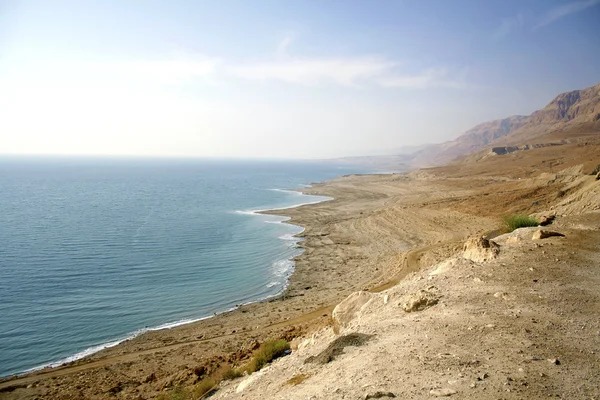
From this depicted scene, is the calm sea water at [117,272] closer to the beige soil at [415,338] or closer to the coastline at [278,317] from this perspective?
the coastline at [278,317]

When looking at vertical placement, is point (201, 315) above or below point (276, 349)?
below

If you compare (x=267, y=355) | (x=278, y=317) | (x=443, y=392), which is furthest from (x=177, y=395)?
(x=278, y=317)

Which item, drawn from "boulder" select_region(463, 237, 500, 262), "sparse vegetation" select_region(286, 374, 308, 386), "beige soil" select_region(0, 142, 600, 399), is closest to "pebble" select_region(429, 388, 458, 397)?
"beige soil" select_region(0, 142, 600, 399)

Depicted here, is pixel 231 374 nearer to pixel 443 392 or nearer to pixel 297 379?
pixel 297 379

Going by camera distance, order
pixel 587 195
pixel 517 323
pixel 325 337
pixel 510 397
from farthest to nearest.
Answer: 1. pixel 587 195
2. pixel 325 337
3. pixel 517 323
4. pixel 510 397

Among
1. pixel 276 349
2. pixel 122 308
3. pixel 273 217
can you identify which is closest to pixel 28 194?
pixel 273 217

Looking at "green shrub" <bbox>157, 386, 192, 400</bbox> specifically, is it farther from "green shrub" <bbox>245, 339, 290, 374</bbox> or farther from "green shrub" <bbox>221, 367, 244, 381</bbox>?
"green shrub" <bbox>245, 339, 290, 374</bbox>

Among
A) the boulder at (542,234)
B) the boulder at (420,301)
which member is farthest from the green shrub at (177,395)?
the boulder at (542,234)

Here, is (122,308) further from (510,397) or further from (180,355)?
(510,397)
